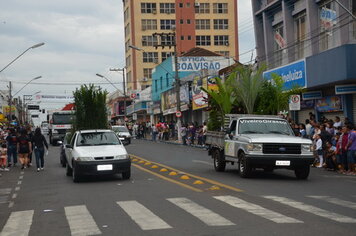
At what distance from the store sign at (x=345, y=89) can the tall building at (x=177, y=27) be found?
69685 millimetres

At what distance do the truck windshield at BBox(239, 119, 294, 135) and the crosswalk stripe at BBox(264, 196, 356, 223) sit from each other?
216 inches

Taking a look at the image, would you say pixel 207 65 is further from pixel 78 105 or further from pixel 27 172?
pixel 27 172

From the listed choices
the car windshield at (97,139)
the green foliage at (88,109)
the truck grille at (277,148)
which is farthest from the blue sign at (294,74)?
the car windshield at (97,139)

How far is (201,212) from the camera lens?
1012 cm

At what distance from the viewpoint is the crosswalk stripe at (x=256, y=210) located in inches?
362

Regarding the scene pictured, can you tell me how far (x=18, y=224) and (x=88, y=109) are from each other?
51.4 feet

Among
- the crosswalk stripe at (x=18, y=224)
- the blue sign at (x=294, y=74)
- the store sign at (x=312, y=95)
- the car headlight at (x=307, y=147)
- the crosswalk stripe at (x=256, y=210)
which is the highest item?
the blue sign at (x=294, y=74)

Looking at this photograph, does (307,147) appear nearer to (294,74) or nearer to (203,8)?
(294,74)

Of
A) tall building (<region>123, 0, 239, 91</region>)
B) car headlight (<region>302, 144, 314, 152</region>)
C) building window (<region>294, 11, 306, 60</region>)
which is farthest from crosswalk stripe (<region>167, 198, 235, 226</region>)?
tall building (<region>123, 0, 239, 91</region>)

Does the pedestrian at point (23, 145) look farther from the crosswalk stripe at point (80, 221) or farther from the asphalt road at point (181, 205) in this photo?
the crosswalk stripe at point (80, 221)

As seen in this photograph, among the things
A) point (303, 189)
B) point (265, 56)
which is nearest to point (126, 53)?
point (265, 56)

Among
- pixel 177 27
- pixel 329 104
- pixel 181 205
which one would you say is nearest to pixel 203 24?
pixel 177 27

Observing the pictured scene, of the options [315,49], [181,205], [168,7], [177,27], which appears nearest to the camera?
[181,205]

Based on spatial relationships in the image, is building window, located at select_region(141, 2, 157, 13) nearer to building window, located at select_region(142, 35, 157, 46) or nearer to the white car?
building window, located at select_region(142, 35, 157, 46)
